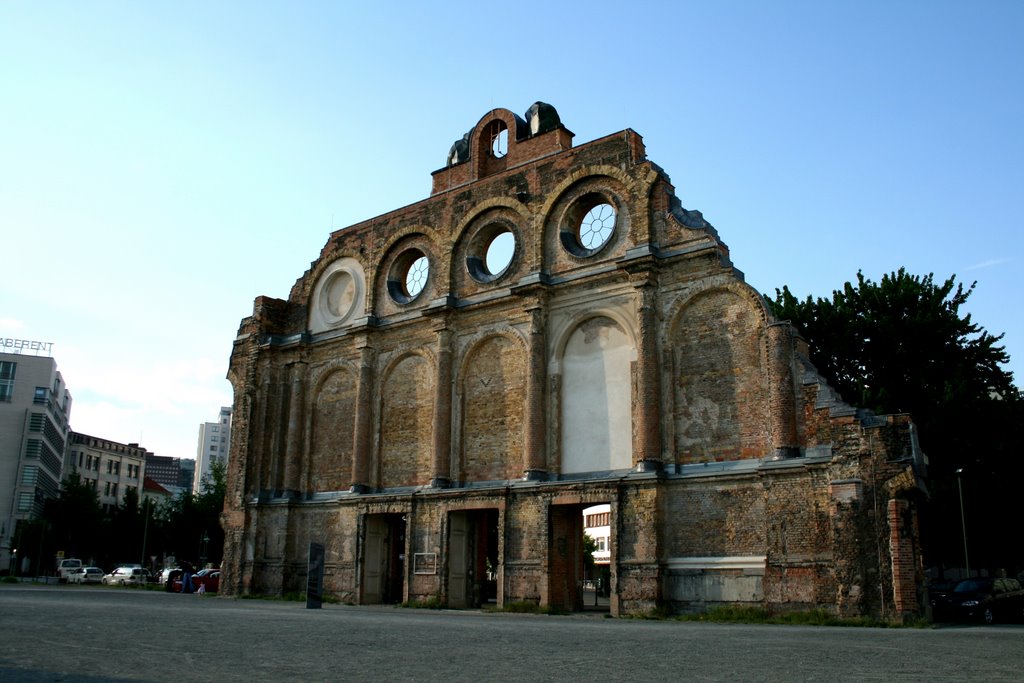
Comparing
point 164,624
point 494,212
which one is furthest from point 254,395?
point 164,624

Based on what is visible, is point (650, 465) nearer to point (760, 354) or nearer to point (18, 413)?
point (760, 354)

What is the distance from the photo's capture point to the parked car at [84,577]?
52.2 m

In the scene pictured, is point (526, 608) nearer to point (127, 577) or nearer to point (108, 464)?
point (127, 577)

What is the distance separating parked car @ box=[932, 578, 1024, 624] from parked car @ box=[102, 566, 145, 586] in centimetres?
4005

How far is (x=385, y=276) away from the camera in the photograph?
2798 cm

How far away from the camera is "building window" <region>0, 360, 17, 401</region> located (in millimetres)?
71688

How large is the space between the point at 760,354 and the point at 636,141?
6830 millimetres

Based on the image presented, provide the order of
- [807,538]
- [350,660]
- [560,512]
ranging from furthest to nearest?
[560,512], [807,538], [350,660]

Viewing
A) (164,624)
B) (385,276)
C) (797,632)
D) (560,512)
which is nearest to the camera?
(164,624)

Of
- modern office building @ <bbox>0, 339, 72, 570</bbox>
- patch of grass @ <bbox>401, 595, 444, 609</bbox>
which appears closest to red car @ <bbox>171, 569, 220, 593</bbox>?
patch of grass @ <bbox>401, 595, 444, 609</bbox>

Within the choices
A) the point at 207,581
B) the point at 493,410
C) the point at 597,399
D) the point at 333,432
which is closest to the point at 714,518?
the point at 597,399

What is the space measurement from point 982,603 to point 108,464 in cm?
8802

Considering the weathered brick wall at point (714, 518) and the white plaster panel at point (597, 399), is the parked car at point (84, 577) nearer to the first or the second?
the white plaster panel at point (597, 399)

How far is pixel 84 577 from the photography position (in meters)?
52.1
